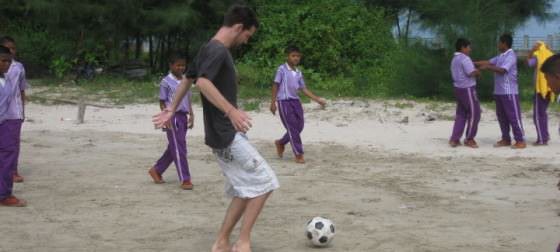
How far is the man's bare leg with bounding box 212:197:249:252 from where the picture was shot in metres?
5.46

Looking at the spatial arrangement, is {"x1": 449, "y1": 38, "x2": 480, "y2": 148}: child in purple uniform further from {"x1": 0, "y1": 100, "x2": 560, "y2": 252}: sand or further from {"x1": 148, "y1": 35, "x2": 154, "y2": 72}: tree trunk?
{"x1": 148, "y1": 35, "x2": 154, "y2": 72}: tree trunk

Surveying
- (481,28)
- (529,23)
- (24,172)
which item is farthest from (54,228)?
(529,23)

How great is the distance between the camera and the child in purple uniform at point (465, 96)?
1170 centimetres

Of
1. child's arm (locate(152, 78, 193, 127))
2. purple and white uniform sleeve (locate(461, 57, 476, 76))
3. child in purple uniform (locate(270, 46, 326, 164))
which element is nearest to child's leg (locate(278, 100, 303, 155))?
child in purple uniform (locate(270, 46, 326, 164))

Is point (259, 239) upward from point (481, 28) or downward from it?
downward

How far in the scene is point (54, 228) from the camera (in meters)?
6.52

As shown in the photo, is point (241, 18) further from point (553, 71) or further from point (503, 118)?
point (503, 118)

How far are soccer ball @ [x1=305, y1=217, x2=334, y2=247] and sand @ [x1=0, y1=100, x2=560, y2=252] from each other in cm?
7

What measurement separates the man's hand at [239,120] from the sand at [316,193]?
1.23 metres

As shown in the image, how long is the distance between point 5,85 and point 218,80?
9.87 feet

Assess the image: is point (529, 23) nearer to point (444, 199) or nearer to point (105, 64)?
point (105, 64)

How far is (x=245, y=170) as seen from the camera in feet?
17.5

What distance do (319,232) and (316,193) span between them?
2.41 m

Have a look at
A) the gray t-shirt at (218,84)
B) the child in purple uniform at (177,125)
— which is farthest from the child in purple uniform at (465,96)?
the gray t-shirt at (218,84)
